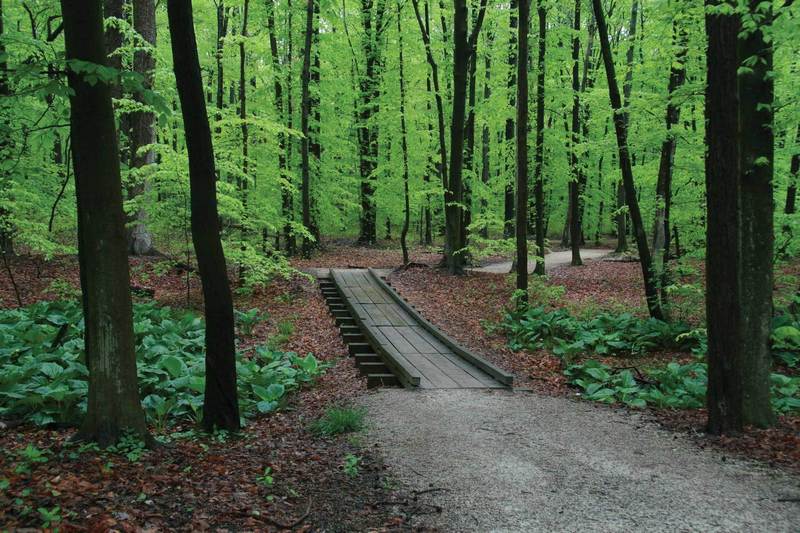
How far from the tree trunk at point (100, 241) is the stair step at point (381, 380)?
3774 millimetres

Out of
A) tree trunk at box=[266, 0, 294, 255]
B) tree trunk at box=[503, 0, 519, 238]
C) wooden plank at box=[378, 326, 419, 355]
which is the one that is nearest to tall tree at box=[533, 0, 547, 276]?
tree trunk at box=[503, 0, 519, 238]

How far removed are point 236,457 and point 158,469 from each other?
84 cm

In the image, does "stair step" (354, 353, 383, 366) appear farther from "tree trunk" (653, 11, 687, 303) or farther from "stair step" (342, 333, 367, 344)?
"tree trunk" (653, 11, 687, 303)

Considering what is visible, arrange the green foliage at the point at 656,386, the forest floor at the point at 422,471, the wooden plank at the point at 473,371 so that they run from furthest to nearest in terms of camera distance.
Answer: the wooden plank at the point at 473,371 < the green foliage at the point at 656,386 < the forest floor at the point at 422,471

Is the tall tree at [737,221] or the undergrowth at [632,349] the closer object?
the tall tree at [737,221]

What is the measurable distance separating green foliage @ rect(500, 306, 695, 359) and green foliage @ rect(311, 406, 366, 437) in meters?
5.00

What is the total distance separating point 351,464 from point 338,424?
98 cm

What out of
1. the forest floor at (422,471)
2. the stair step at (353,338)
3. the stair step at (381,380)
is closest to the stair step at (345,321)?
the stair step at (353,338)

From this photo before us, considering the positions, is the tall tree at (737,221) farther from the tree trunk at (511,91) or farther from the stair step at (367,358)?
the tree trunk at (511,91)

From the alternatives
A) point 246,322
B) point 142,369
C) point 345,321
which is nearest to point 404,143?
point 345,321

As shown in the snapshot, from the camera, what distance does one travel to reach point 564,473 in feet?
16.8

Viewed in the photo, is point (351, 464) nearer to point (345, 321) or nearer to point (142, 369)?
point (142, 369)

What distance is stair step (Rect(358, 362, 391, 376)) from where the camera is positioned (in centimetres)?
891

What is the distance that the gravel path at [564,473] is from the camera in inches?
166
